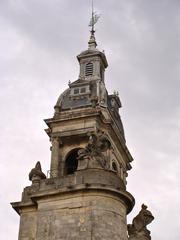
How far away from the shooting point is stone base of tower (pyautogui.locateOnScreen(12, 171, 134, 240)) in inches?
898

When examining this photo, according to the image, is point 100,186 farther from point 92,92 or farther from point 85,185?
point 92,92

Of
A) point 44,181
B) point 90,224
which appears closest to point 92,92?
point 44,181

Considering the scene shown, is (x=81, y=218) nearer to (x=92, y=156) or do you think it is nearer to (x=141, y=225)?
(x=92, y=156)

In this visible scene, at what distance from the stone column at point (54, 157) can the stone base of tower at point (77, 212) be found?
429 centimetres

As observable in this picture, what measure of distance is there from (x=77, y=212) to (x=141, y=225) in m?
4.07

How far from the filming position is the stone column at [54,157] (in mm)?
29087

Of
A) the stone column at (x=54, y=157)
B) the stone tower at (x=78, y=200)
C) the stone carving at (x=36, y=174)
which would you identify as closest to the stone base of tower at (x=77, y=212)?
the stone tower at (x=78, y=200)

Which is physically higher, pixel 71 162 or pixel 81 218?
pixel 71 162

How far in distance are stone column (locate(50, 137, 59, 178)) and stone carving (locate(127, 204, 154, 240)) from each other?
15.3ft

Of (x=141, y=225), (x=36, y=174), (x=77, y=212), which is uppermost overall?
(x=36, y=174)

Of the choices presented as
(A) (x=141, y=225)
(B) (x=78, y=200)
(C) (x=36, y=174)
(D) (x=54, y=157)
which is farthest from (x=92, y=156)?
(D) (x=54, y=157)

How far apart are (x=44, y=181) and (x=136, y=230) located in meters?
4.50

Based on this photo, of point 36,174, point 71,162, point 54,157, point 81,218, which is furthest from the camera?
point 71,162

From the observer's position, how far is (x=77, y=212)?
2323cm
